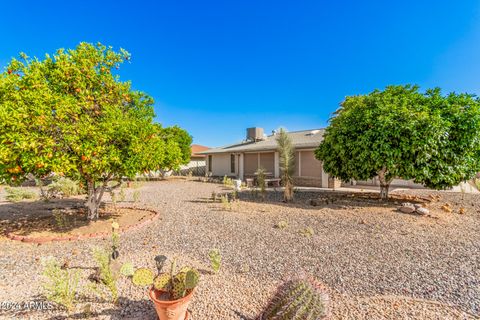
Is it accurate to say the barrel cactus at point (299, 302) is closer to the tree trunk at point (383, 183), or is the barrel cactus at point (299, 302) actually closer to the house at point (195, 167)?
the tree trunk at point (383, 183)

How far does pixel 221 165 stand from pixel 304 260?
19.3 meters

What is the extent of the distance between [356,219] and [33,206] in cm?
1225

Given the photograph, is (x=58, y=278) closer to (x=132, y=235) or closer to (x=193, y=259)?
(x=193, y=259)

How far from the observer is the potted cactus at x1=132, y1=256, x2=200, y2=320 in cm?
257

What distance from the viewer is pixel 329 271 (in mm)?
4027

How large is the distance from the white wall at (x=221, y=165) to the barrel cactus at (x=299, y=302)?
19.4 m

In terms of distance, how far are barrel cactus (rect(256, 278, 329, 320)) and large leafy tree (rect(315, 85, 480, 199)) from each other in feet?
23.0

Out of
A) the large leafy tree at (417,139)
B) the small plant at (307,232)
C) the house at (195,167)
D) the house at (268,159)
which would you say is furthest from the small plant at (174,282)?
the house at (195,167)

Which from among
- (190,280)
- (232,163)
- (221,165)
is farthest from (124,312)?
(221,165)

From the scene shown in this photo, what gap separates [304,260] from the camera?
4.47 m

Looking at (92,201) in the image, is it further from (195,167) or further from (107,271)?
(195,167)

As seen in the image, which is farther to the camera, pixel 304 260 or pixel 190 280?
pixel 304 260

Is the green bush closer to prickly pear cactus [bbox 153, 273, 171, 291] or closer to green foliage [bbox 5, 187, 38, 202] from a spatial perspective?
green foliage [bbox 5, 187, 38, 202]

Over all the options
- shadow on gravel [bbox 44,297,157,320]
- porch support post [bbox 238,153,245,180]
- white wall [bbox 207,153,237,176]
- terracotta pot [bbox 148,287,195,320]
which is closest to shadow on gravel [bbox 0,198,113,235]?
shadow on gravel [bbox 44,297,157,320]
